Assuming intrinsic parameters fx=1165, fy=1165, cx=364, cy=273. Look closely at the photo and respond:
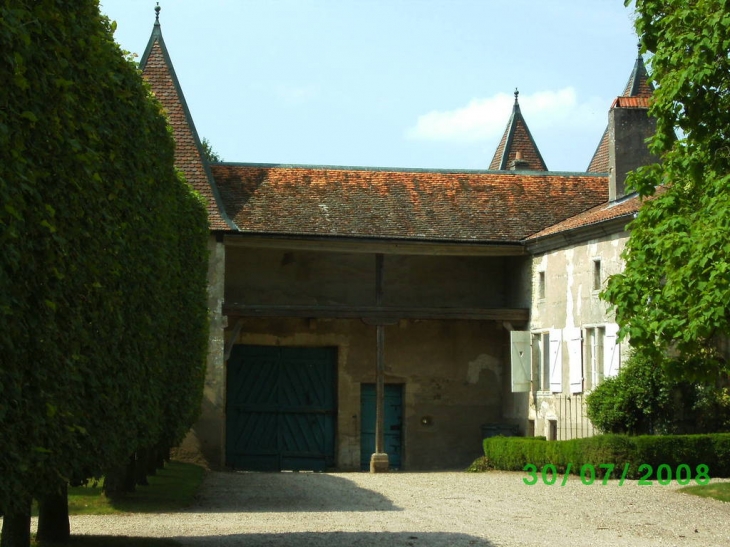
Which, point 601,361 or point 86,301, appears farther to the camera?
point 601,361

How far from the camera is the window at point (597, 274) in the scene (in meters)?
21.1

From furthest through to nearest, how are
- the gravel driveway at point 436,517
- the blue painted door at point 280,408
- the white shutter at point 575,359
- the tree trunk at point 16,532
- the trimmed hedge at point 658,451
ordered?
the blue painted door at point 280,408, the white shutter at point 575,359, the trimmed hedge at point 658,451, the gravel driveway at point 436,517, the tree trunk at point 16,532

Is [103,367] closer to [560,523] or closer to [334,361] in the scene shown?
[560,523]

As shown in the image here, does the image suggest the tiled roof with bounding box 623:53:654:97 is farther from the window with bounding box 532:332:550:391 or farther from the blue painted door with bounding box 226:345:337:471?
the blue painted door with bounding box 226:345:337:471

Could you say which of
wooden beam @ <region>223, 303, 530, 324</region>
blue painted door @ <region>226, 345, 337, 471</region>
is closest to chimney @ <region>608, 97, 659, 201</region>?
wooden beam @ <region>223, 303, 530, 324</region>

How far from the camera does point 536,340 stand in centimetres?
2388

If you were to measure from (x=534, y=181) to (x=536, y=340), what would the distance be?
443cm

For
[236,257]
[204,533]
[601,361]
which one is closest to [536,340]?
[601,361]

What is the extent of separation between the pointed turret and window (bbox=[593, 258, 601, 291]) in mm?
6981

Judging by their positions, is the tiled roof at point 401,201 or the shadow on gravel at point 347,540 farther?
the tiled roof at point 401,201

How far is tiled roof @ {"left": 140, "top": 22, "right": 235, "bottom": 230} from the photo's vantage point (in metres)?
23.4

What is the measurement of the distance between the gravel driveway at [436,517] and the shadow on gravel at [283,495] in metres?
0.01

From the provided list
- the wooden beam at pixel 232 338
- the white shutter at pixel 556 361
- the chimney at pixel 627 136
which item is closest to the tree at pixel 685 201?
the white shutter at pixel 556 361

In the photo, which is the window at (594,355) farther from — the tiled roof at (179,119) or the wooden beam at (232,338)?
the tiled roof at (179,119)
